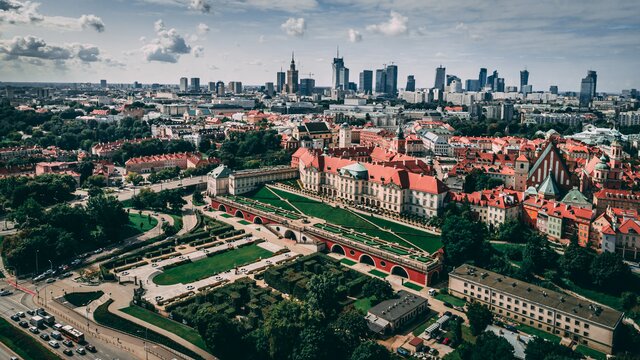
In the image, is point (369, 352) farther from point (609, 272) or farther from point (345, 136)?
point (345, 136)

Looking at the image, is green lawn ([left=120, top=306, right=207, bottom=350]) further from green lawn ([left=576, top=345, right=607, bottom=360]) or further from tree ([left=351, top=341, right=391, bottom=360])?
green lawn ([left=576, top=345, right=607, bottom=360])

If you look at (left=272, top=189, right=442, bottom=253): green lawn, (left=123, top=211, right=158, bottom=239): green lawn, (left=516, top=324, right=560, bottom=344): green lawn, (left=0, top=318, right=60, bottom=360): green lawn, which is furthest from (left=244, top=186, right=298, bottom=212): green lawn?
(left=0, top=318, right=60, bottom=360): green lawn

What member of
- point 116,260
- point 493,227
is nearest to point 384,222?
point 493,227

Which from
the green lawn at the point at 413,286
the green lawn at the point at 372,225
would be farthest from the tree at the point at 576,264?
the green lawn at the point at 413,286

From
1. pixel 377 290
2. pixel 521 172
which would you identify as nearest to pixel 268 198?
pixel 377 290

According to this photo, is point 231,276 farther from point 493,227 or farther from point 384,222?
point 493,227

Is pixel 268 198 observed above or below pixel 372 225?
above
